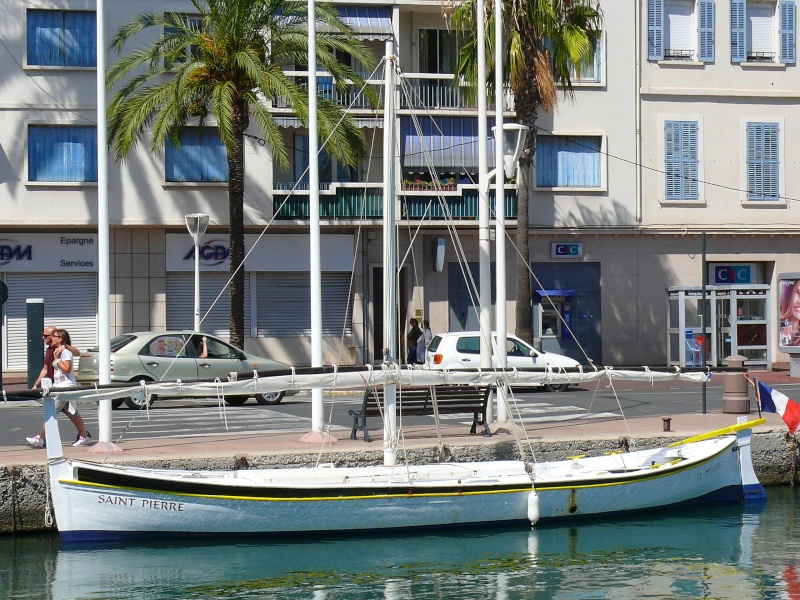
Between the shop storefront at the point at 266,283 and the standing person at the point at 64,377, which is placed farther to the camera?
the shop storefront at the point at 266,283

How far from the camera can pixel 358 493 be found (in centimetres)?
1269

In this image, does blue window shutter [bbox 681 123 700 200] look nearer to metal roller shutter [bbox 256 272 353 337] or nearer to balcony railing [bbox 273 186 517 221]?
balcony railing [bbox 273 186 517 221]

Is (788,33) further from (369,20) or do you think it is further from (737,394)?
(737,394)

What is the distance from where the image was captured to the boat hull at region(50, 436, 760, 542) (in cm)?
1219

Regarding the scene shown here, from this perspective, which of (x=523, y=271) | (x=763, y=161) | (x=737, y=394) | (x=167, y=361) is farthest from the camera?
(x=763, y=161)

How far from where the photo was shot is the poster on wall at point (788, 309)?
30.6m

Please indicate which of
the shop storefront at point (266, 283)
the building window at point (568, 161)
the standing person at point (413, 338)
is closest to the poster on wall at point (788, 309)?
the building window at point (568, 161)

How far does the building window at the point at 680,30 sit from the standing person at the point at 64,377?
916 inches

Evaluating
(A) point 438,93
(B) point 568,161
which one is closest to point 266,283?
(A) point 438,93

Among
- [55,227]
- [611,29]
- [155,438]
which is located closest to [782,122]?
[611,29]

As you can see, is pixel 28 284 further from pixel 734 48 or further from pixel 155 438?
pixel 734 48

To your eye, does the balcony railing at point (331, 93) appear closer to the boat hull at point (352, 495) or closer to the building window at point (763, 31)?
the building window at point (763, 31)

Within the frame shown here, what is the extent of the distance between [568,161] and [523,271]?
6048mm

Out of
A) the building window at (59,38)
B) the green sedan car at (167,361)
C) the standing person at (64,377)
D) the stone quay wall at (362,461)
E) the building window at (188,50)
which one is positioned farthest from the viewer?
the building window at (59,38)
